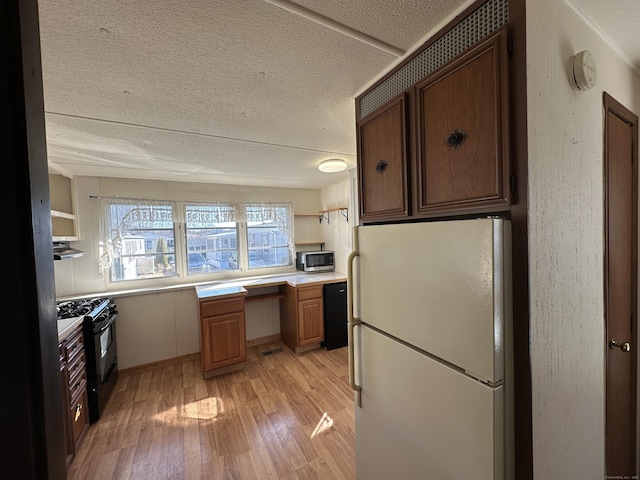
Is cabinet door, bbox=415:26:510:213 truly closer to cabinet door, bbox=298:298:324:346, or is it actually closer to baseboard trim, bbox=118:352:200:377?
cabinet door, bbox=298:298:324:346

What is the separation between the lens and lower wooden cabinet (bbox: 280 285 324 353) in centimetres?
335

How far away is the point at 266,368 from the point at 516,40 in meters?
3.34

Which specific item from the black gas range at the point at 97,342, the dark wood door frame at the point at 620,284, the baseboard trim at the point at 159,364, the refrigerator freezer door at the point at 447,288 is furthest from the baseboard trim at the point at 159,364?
the dark wood door frame at the point at 620,284

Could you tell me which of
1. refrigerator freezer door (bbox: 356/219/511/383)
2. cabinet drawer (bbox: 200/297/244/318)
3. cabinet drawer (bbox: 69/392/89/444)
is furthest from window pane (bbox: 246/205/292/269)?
refrigerator freezer door (bbox: 356/219/511/383)

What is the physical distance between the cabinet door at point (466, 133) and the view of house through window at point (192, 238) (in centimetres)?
314

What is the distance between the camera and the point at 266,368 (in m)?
3.10

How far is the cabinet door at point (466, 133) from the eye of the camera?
0.89 meters

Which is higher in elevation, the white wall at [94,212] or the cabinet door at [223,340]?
the white wall at [94,212]

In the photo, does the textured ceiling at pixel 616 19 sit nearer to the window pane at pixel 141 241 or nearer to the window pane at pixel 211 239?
the window pane at pixel 211 239

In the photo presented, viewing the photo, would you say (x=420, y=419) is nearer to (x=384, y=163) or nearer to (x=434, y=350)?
(x=434, y=350)

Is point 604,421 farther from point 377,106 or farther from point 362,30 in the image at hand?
point 362,30

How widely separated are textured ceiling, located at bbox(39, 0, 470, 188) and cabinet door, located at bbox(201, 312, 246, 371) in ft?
5.82

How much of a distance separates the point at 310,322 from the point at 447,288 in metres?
2.66

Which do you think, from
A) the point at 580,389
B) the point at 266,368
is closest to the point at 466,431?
the point at 580,389
